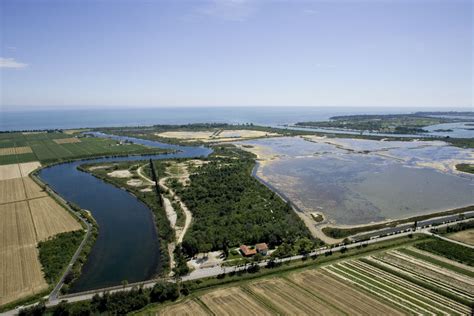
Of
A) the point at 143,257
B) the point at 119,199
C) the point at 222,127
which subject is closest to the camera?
the point at 143,257

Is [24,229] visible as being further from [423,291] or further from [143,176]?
[423,291]

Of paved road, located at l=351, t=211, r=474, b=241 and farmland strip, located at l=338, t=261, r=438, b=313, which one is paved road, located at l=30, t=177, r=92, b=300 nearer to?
farmland strip, located at l=338, t=261, r=438, b=313

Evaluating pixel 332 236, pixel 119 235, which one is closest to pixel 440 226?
pixel 332 236

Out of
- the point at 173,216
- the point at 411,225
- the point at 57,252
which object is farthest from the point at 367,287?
the point at 57,252

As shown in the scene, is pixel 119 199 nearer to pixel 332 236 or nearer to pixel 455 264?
pixel 332 236

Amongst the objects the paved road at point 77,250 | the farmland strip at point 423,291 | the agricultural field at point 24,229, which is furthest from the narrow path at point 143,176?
the farmland strip at point 423,291

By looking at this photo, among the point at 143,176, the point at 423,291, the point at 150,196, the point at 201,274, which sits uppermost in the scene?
the point at 143,176
